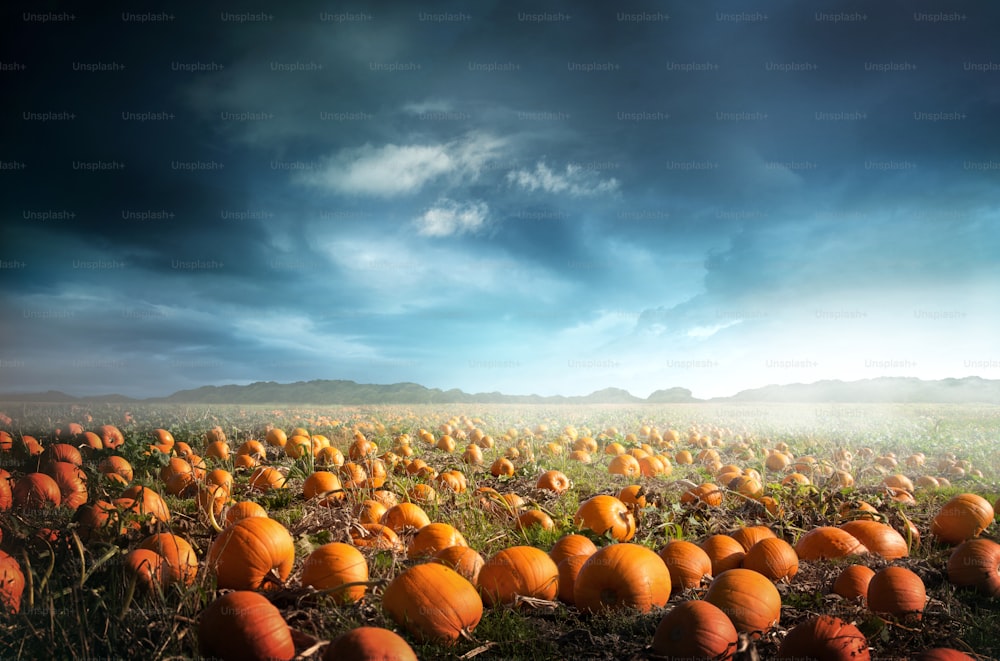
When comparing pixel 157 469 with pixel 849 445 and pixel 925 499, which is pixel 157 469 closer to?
pixel 925 499

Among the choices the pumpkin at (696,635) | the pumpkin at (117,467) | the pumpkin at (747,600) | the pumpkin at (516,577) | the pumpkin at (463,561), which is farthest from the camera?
the pumpkin at (117,467)

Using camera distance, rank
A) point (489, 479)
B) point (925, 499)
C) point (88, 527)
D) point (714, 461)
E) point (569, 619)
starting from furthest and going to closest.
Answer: point (714, 461) → point (489, 479) → point (925, 499) → point (88, 527) → point (569, 619)

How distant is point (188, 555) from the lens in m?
3.96

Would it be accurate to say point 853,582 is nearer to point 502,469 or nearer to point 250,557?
point 250,557

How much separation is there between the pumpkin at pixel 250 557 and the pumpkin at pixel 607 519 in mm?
2680

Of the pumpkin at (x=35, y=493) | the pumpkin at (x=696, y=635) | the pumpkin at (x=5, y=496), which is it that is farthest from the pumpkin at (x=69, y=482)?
the pumpkin at (x=696, y=635)

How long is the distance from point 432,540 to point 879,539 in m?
3.61

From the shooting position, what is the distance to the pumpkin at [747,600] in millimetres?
3455

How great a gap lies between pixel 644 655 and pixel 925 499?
6345mm

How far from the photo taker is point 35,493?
587 centimetres

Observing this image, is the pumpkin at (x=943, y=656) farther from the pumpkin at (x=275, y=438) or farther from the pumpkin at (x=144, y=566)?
the pumpkin at (x=275, y=438)

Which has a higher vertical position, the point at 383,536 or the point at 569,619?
the point at 383,536

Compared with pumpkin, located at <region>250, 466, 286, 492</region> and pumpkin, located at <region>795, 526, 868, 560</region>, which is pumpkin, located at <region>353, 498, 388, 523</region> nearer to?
pumpkin, located at <region>250, 466, 286, 492</region>

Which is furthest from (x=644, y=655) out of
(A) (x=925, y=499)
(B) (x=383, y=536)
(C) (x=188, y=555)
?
(A) (x=925, y=499)
